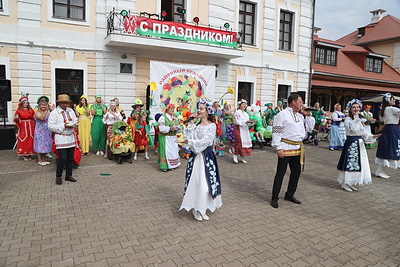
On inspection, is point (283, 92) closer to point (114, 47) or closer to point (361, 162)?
point (114, 47)

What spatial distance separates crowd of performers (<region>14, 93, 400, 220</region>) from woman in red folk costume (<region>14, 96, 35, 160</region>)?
0.08ft

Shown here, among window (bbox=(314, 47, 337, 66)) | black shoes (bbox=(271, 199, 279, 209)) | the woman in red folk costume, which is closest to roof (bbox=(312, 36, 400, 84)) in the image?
window (bbox=(314, 47, 337, 66))

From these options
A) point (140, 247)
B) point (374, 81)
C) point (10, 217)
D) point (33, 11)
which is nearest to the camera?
point (140, 247)

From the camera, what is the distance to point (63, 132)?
6.33 metres

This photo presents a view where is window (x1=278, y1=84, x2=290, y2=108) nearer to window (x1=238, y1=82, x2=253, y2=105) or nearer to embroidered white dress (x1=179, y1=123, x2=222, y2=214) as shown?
window (x1=238, y1=82, x2=253, y2=105)

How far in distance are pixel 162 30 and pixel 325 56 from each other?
14406 millimetres

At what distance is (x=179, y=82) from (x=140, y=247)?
934 cm

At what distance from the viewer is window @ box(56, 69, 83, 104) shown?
1135 centimetres

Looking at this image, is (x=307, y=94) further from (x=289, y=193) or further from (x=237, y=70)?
(x=289, y=193)

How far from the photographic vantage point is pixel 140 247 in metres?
3.71

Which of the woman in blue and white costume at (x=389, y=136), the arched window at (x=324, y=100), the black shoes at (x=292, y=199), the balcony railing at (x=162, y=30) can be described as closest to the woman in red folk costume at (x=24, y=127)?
the balcony railing at (x=162, y=30)

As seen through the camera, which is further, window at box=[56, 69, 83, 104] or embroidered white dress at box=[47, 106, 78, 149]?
window at box=[56, 69, 83, 104]

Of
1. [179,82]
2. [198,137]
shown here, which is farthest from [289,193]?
[179,82]

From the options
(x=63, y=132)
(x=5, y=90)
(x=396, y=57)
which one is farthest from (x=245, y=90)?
(x=396, y=57)
